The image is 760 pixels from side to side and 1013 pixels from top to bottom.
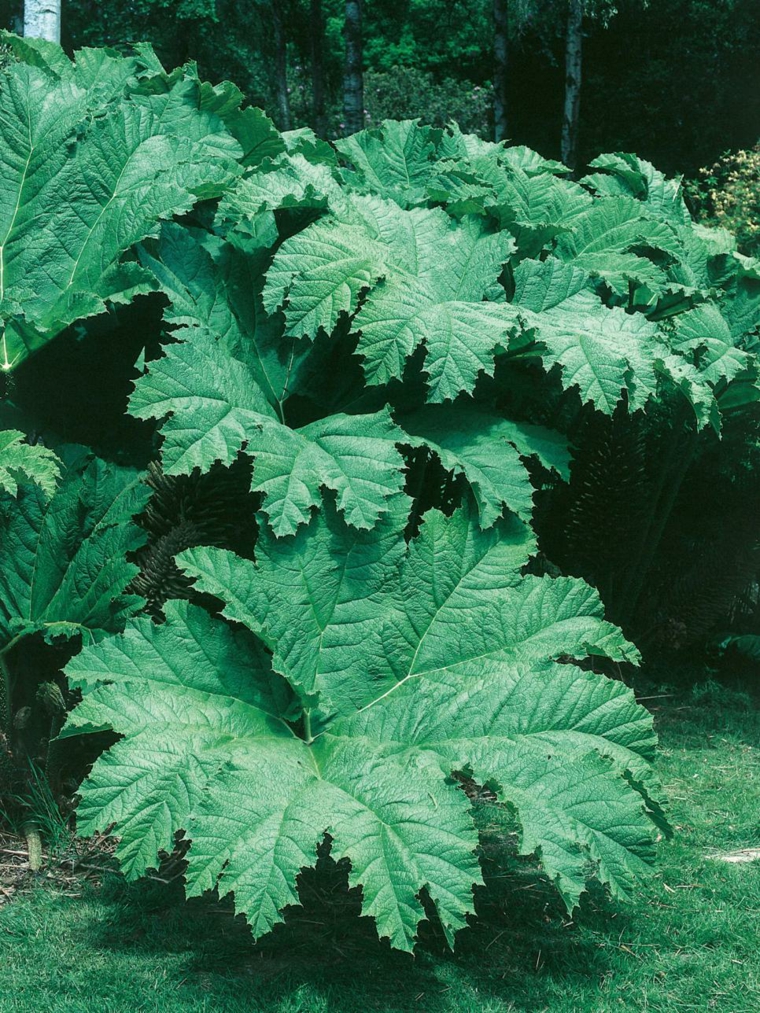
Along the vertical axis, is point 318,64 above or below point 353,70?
above

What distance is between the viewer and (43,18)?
19.2 feet

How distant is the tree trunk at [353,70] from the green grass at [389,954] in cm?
1272

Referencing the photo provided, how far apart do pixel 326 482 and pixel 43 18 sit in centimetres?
419

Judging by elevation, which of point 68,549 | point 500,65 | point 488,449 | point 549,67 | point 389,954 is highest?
point 549,67

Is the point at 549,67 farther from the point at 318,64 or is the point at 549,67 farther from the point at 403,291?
the point at 403,291

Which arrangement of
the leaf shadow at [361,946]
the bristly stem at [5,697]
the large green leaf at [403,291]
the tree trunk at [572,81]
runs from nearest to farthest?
the leaf shadow at [361,946], the large green leaf at [403,291], the bristly stem at [5,697], the tree trunk at [572,81]

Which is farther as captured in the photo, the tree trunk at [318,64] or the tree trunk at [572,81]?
the tree trunk at [318,64]

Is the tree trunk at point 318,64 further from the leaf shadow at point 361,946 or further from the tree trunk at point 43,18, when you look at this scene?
the leaf shadow at point 361,946

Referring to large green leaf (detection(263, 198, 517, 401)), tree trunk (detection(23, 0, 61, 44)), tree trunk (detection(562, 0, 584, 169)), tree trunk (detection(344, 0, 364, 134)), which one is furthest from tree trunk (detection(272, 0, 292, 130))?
large green leaf (detection(263, 198, 517, 401))

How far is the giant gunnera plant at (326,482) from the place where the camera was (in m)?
2.55

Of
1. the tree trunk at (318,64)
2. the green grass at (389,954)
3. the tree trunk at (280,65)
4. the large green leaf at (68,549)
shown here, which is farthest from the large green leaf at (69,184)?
the tree trunk at (318,64)

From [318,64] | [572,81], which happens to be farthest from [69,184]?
[318,64]

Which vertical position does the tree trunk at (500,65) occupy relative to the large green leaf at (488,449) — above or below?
above

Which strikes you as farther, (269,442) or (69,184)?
(69,184)
